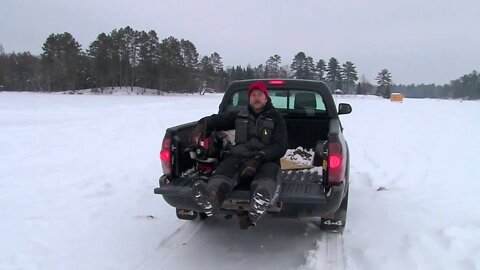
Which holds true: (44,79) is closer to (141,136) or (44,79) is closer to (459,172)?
(141,136)

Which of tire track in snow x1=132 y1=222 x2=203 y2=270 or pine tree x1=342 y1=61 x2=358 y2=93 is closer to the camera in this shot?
tire track in snow x1=132 y1=222 x2=203 y2=270

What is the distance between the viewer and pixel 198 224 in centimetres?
519

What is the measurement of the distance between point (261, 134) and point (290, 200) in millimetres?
901

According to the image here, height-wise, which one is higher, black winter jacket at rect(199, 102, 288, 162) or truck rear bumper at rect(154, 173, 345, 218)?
black winter jacket at rect(199, 102, 288, 162)

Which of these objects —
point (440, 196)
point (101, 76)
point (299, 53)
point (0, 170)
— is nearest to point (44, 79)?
point (101, 76)

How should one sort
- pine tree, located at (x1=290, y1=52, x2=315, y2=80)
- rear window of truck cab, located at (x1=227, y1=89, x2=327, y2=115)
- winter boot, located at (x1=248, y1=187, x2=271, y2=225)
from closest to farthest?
1. winter boot, located at (x1=248, y1=187, x2=271, y2=225)
2. rear window of truck cab, located at (x1=227, y1=89, x2=327, y2=115)
3. pine tree, located at (x1=290, y1=52, x2=315, y2=80)

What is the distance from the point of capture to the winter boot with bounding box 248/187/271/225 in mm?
3537

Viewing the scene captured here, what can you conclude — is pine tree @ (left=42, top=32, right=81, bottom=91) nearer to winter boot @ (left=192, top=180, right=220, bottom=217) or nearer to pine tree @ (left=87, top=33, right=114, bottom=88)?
pine tree @ (left=87, top=33, right=114, bottom=88)

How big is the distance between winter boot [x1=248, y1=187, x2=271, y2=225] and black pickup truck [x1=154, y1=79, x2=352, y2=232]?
22 centimetres

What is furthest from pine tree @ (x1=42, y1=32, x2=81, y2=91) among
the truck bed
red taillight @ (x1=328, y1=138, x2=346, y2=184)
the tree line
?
red taillight @ (x1=328, y1=138, x2=346, y2=184)

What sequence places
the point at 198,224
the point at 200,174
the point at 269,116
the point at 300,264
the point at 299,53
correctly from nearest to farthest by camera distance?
the point at 300,264 → the point at 269,116 → the point at 200,174 → the point at 198,224 → the point at 299,53

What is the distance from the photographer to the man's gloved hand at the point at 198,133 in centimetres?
446

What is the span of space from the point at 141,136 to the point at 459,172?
9.22 m

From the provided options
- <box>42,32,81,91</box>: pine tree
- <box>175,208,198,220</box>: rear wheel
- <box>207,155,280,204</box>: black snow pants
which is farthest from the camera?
<box>42,32,81,91</box>: pine tree
